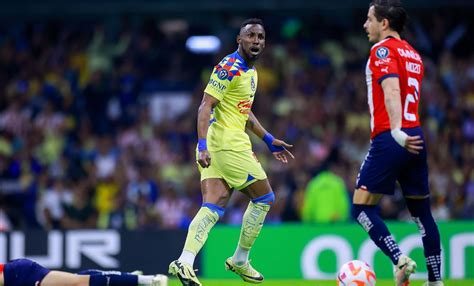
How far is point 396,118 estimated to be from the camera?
7.81 meters

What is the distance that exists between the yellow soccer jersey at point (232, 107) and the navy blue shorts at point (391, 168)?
1276 millimetres

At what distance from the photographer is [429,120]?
18.5 meters

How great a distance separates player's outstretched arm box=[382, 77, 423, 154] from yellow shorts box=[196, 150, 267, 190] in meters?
1.48

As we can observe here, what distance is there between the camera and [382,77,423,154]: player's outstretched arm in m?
7.80

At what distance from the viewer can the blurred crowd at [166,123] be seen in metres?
Answer: 16.9

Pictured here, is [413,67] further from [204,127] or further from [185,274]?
[185,274]

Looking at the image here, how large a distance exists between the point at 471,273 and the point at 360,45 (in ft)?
28.2

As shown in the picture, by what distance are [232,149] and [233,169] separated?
184 mm

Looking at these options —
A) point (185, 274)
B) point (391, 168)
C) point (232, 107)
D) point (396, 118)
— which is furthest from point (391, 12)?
point (185, 274)

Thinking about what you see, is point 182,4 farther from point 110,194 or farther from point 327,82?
point 110,194

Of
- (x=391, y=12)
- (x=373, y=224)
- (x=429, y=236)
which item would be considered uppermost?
(x=391, y=12)

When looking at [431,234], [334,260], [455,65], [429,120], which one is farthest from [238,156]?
[455,65]

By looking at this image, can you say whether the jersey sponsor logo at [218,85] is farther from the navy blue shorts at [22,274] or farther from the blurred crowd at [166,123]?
the blurred crowd at [166,123]

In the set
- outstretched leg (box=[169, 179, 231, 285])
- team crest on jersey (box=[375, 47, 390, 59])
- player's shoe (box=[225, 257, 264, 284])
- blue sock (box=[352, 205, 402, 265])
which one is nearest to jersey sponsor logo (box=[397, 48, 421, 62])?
team crest on jersey (box=[375, 47, 390, 59])
